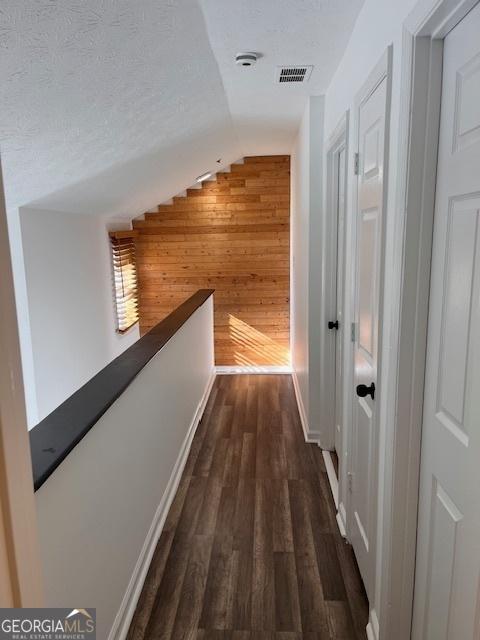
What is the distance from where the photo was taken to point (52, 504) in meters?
1.17

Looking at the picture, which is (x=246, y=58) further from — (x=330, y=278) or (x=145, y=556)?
(x=145, y=556)

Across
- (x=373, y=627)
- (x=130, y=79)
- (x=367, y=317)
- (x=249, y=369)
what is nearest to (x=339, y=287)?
(x=367, y=317)

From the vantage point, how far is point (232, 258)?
→ 18.2ft

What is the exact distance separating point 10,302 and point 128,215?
4757mm

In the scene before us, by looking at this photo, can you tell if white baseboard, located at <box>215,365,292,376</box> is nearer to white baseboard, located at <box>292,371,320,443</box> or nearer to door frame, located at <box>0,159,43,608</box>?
white baseboard, located at <box>292,371,320,443</box>

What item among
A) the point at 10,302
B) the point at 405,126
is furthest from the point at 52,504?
the point at 405,126

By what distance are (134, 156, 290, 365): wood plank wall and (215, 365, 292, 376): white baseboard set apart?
71 mm

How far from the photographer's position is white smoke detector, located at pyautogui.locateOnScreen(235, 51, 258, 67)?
2.28 meters

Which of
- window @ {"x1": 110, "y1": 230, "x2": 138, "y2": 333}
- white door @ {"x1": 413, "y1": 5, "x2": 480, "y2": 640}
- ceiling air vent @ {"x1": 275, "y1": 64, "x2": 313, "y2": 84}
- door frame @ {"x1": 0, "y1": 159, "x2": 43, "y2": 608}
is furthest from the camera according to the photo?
window @ {"x1": 110, "y1": 230, "x2": 138, "y2": 333}

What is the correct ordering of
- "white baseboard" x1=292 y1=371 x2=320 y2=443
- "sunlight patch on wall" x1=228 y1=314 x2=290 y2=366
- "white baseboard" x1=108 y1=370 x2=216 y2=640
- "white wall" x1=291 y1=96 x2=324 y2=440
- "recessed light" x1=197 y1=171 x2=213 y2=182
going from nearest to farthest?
"white baseboard" x1=108 y1=370 x2=216 y2=640, "white wall" x1=291 y1=96 x2=324 y2=440, "white baseboard" x1=292 y1=371 x2=320 y2=443, "recessed light" x1=197 y1=171 x2=213 y2=182, "sunlight patch on wall" x1=228 y1=314 x2=290 y2=366

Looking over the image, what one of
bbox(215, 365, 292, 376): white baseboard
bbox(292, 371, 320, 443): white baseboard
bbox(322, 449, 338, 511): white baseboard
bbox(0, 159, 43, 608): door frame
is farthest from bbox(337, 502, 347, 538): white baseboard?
bbox(215, 365, 292, 376): white baseboard

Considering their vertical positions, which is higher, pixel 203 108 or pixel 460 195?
pixel 203 108

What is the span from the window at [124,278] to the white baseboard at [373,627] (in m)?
3.75

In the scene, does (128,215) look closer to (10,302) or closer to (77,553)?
(77,553)
